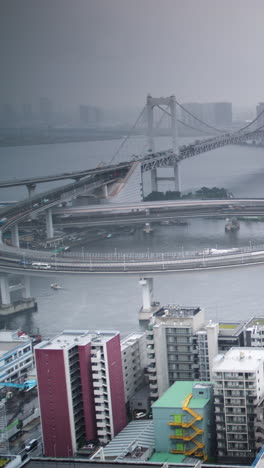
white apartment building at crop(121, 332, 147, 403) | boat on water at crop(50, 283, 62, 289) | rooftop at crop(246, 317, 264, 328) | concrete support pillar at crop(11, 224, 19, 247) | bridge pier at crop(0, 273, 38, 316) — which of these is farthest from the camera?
concrete support pillar at crop(11, 224, 19, 247)

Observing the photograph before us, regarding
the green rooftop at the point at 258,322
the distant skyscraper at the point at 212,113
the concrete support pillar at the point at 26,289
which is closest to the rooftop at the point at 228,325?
the green rooftop at the point at 258,322

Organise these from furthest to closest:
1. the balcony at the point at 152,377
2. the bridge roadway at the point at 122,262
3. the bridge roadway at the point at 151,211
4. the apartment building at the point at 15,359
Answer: the bridge roadway at the point at 151,211
the bridge roadway at the point at 122,262
the apartment building at the point at 15,359
the balcony at the point at 152,377

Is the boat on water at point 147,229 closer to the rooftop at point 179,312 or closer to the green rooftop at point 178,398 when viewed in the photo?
the rooftop at point 179,312

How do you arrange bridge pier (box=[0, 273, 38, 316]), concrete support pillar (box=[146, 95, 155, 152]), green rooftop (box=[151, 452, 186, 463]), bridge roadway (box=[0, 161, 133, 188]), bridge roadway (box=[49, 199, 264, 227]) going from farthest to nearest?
concrete support pillar (box=[146, 95, 155, 152])
bridge roadway (box=[0, 161, 133, 188])
bridge roadway (box=[49, 199, 264, 227])
bridge pier (box=[0, 273, 38, 316])
green rooftop (box=[151, 452, 186, 463])

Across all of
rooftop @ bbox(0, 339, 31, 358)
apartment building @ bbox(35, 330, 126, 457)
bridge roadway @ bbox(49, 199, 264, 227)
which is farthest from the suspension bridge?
apartment building @ bbox(35, 330, 126, 457)

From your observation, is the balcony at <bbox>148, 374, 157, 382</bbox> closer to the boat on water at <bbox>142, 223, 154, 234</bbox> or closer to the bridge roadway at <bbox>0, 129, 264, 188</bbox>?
the boat on water at <bbox>142, 223, 154, 234</bbox>

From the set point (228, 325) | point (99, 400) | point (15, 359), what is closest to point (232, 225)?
point (228, 325)

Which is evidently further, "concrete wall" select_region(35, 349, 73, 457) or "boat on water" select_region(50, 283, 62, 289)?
"boat on water" select_region(50, 283, 62, 289)
